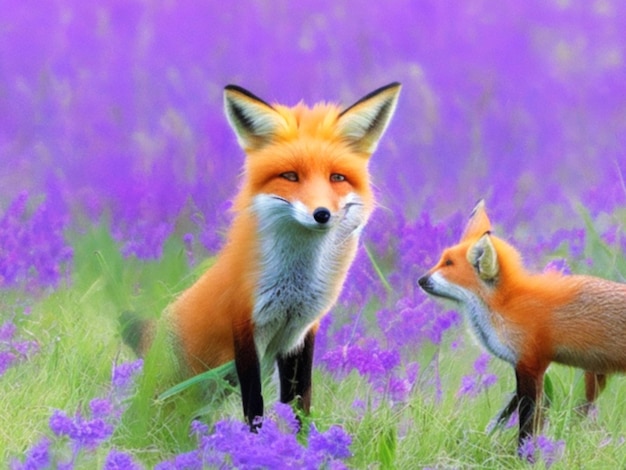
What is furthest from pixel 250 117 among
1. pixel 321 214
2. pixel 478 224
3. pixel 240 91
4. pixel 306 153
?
pixel 478 224

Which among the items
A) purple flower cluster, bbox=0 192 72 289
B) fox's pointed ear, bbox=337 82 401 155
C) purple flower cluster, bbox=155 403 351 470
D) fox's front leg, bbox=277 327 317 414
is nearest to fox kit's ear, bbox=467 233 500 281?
fox's pointed ear, bbox=337 82 401 155

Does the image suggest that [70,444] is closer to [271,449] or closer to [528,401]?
[271,449]

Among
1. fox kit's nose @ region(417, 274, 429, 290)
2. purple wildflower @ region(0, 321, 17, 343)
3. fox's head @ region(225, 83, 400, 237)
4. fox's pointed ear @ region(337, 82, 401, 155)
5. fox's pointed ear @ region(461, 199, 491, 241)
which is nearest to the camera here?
fox's head @ region(225, 83, 400, 237)

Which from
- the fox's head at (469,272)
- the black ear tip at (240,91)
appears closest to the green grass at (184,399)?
the fox's head at (469,272)

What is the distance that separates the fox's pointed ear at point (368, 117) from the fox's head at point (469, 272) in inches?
21.6

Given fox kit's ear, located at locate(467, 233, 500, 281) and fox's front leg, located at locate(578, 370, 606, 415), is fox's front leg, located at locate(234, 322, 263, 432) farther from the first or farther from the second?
fox's front leg, located at locate(578, 370, 606, 415)

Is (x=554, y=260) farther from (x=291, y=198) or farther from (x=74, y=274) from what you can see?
(x=74, y=274)

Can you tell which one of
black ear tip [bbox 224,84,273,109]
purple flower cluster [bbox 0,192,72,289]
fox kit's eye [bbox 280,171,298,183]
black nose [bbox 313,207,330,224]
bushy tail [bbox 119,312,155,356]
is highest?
black ear tip [bbox 224,84,273,109]

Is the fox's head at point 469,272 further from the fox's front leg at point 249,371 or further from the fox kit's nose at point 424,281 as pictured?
the fox's front leg at point 249,371

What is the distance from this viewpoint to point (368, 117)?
A: 426 centimetres

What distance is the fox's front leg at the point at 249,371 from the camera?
14.1ft

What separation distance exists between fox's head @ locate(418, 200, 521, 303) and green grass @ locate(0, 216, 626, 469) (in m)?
0.39

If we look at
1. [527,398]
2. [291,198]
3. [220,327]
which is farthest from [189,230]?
[527,398]

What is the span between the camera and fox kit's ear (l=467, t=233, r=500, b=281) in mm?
4254
